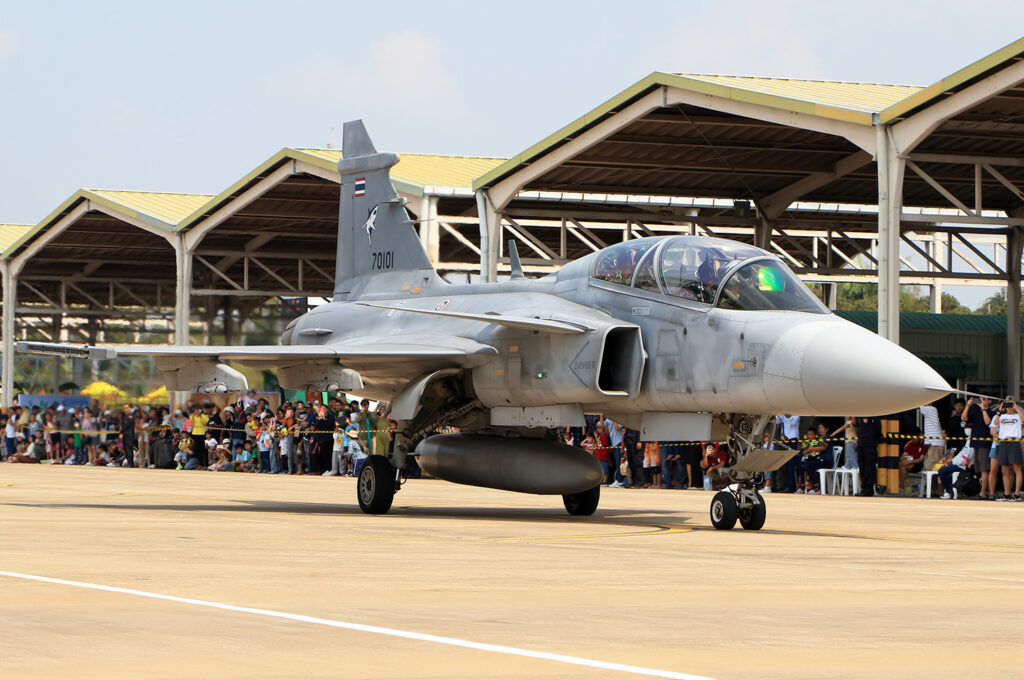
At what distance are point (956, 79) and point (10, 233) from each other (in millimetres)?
41476

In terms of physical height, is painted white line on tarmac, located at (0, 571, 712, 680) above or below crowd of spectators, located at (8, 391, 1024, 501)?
below

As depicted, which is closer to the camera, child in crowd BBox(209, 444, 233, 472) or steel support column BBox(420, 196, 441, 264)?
steel support column BBox(420, 196, 441, 264)

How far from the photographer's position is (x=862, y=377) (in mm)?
12258

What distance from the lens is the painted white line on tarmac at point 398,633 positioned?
5551 millimetres

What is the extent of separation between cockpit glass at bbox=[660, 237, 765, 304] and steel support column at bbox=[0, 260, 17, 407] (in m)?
32.2

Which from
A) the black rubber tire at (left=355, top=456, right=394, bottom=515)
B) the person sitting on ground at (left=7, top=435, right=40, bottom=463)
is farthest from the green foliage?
the black rubber tire at (left=355, top=456, right=394, bottom=515)

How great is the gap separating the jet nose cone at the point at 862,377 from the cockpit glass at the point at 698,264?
4.32 ft

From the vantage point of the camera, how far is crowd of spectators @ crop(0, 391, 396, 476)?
30.4 m

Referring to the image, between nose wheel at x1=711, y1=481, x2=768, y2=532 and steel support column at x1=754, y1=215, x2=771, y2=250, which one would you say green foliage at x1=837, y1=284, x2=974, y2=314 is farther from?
nose wheel at x1=711, y1=481, x2=768, y2=532

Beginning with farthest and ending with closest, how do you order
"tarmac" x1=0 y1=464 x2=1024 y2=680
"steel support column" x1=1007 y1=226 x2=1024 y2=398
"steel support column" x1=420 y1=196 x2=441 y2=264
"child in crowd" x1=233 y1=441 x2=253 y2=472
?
1. "steel support column" x1=1007 y1=226 x2=1024 y2=398
2. "child in crowd" x1=233 y1=441 x2=253 y2=472
3. "steel support column" x1=420 y1=196 x2=441 y2=264
4. "tarmac" x1=0 y1=464 x2=1024 y2=680

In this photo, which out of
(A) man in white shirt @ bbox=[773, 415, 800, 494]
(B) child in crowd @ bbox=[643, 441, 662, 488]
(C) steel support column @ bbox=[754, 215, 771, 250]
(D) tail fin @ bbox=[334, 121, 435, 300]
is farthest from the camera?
(C) steel support column @ bbox=[754, 215, 771, 250]

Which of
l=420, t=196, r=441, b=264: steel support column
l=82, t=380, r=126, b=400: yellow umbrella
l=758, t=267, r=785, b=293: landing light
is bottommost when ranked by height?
l=82, t=380, r=126, b=400: yellow umbrella

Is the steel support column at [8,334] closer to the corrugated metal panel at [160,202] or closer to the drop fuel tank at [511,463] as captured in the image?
the corrugated metal panel at [160,202]

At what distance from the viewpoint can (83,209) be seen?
132ft
